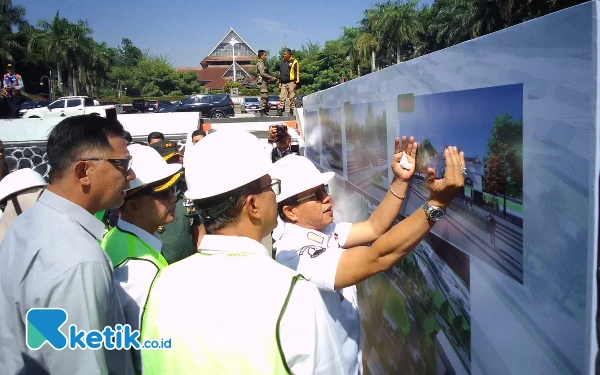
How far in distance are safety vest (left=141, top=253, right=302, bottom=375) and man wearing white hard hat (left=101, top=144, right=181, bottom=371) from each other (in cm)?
61

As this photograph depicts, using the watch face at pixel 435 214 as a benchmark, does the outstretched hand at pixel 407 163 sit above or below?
above

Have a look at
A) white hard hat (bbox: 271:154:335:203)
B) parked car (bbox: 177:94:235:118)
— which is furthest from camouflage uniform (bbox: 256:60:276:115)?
parked car (bbox: 177:94:235:118)

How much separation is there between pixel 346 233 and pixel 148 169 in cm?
117

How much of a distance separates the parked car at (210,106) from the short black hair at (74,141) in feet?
89.5

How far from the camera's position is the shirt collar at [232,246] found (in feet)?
5.12

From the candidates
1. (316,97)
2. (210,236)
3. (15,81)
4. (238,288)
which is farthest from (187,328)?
(15,81)

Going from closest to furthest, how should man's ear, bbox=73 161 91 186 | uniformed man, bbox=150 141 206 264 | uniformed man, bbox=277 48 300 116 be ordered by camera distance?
man's ear, bbox=73 161 91 186, uniformed man, bbox=150 141 206 264, uniformed man, bbox=277 48 300 116

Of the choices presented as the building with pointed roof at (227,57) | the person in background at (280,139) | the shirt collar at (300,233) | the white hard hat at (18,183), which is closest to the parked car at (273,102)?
the person in background at (280,139)

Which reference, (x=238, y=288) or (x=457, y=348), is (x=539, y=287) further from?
(x=238, y=288)

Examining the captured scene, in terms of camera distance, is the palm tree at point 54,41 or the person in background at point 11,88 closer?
the person in background at point 11,88

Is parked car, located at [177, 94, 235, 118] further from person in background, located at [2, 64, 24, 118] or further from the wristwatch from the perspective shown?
the wristwatch

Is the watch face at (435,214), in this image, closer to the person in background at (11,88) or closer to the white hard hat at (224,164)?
the white hard hat at (224,164)

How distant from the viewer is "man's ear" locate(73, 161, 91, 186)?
77.5 inches

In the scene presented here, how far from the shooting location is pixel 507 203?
170 centimetres
